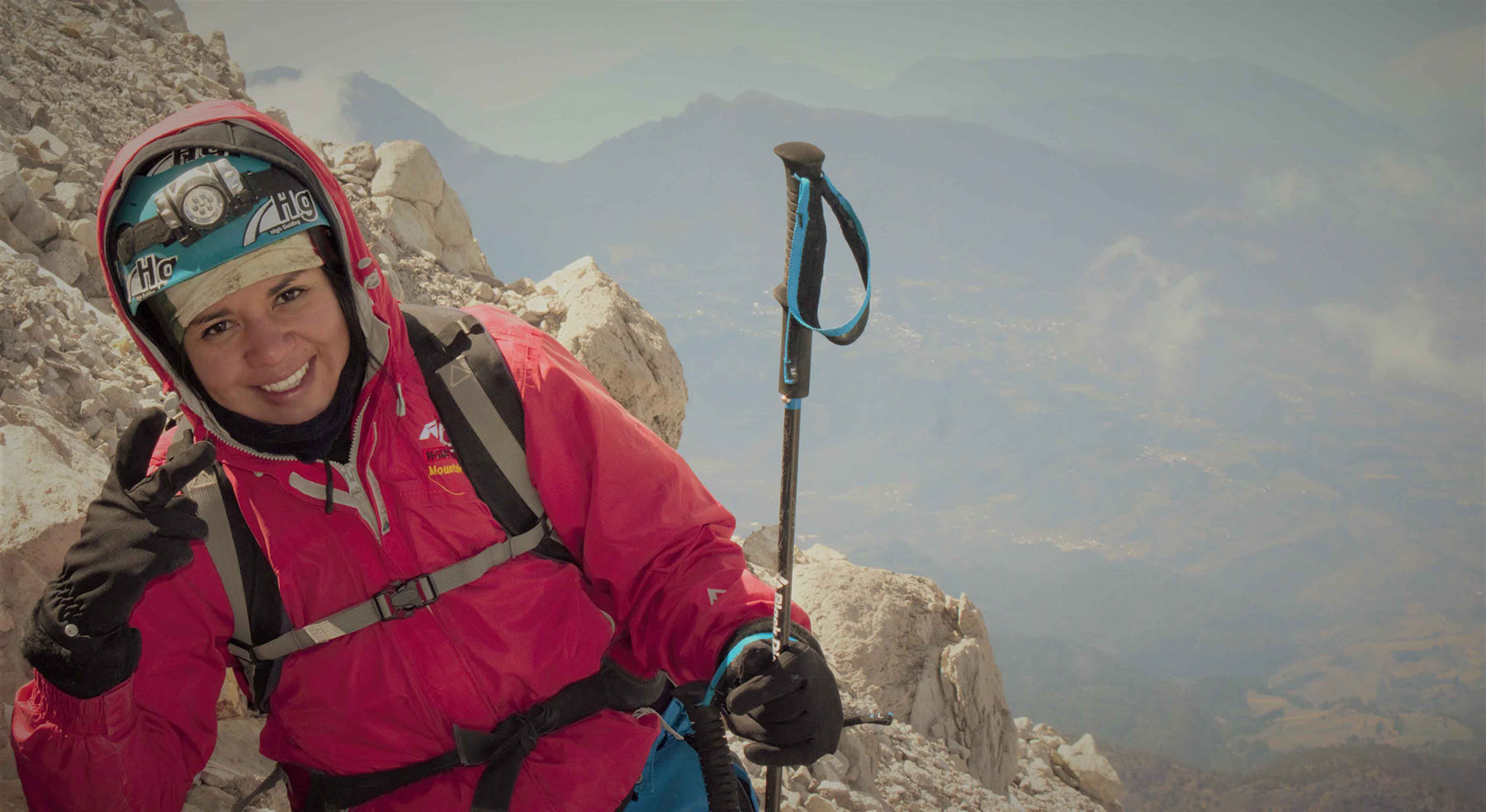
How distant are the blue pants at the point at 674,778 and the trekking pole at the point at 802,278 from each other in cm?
72

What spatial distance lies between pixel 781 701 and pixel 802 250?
142cm

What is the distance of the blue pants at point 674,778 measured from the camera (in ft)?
9.48

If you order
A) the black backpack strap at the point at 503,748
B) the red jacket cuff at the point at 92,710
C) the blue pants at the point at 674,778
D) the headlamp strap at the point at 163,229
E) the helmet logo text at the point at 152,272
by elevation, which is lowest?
the blue pants at the point at 674,778

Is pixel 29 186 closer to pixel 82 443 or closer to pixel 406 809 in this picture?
pixel 82 443

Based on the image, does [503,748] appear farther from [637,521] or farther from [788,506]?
[788,506]

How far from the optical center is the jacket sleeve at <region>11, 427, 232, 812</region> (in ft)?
8.02

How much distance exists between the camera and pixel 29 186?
7191mm

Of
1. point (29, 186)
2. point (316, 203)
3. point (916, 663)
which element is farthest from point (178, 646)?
point (916, 663)

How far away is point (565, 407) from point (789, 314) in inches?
31.8

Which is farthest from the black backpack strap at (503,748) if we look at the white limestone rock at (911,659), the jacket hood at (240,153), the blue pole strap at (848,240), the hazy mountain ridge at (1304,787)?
the hazy mountain ridge at (1304,787)

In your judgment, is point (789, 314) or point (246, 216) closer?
point (246, 216)

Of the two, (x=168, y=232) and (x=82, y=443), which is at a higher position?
(x=168, y=232)

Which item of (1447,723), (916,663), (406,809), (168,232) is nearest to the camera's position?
(168,232)

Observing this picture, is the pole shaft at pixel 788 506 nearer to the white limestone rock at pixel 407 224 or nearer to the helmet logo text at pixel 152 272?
the helmet logo text at pixel 152 272
